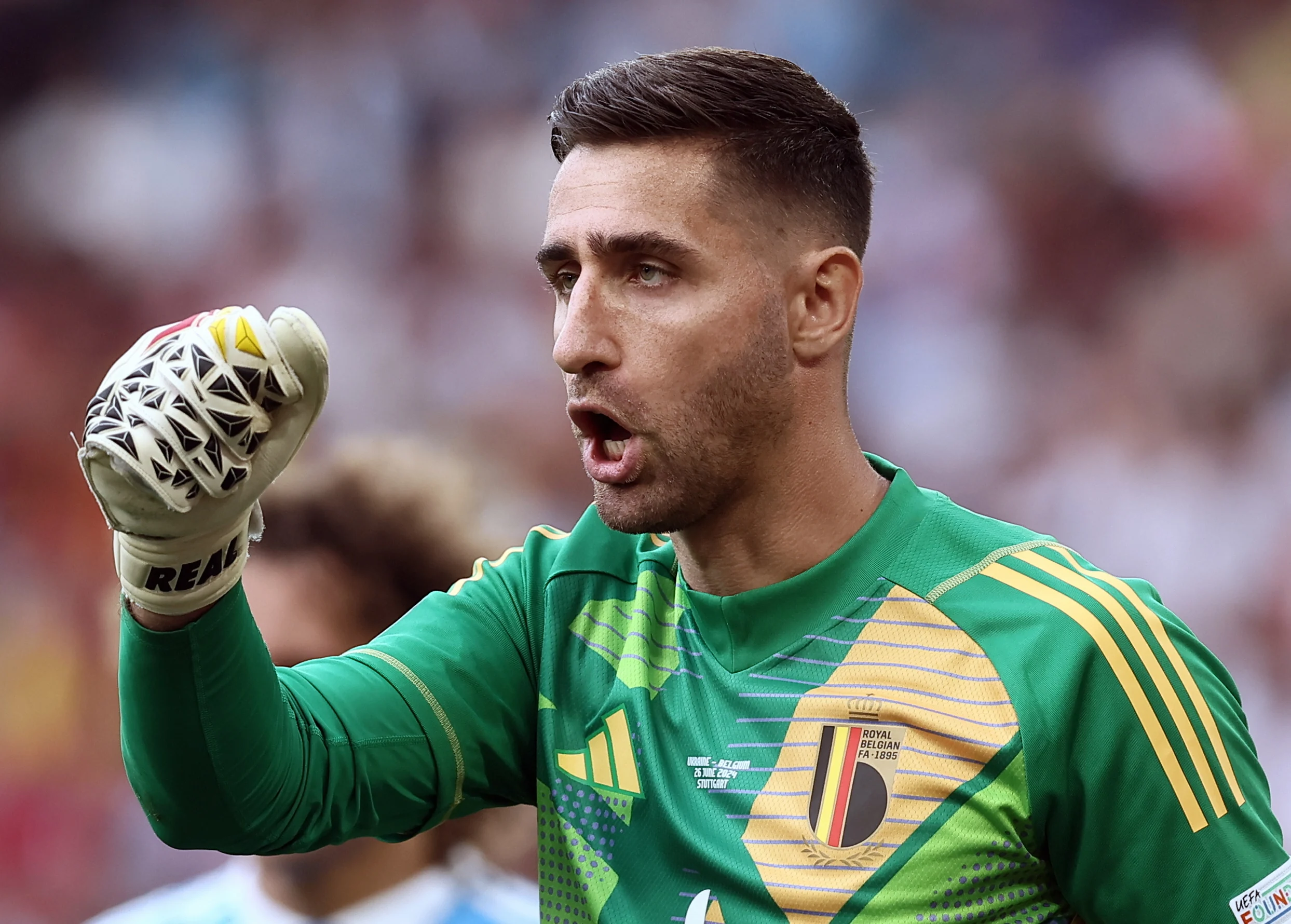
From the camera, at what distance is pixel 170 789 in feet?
4.62

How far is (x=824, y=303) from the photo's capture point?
1734 millimetres

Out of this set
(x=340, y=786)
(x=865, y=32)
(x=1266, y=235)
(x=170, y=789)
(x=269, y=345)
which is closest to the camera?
(x=269, y=345)

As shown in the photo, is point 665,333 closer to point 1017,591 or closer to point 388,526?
point 1017,591

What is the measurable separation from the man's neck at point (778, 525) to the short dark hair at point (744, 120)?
1.08 feet

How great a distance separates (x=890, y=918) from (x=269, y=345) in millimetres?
892

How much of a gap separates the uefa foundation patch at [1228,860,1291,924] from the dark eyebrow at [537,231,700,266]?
939 millimetres

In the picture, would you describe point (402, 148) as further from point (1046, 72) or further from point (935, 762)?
point (935, 762)

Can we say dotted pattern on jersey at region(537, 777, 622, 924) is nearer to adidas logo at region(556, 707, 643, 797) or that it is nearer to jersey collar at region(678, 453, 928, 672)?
adidas logo at region(556, 707, 643, 797)

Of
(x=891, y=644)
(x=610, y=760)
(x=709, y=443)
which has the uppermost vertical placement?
(x=709, y=443)

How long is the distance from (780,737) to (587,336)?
1.73ft

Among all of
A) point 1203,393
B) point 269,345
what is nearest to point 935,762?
point 269,345

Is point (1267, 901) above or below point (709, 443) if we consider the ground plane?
below

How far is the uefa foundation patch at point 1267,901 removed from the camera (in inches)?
57.0

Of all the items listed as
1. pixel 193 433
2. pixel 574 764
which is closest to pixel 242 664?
pixel 193 433
